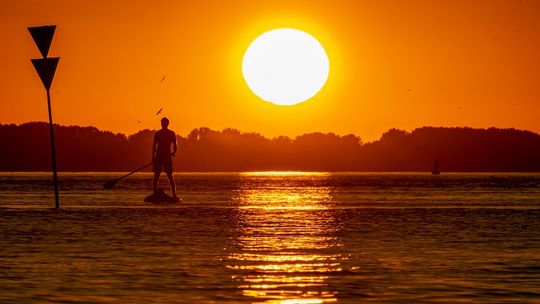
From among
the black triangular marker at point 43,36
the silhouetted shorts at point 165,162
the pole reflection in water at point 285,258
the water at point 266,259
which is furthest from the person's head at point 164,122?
the pole reflection in water at point 285,258

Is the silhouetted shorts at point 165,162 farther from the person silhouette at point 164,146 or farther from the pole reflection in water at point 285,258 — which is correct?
the pole reflection in water at point 285,258

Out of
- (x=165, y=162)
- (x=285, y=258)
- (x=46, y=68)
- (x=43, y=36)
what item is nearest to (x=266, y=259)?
(x=285, y=258)

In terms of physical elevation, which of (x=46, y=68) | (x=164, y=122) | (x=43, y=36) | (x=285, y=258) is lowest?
(x=285, y=258)

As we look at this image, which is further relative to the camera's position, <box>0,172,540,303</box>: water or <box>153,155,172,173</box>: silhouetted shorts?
<box>153,155,172,173</box>: silhouetted shorts

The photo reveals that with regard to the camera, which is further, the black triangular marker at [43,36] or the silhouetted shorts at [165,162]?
the silhouetted shorts at [165,162]

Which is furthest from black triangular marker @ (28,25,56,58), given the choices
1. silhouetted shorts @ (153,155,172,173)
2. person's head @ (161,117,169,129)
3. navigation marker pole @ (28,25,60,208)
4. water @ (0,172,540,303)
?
silhouetted shorts @ (153,155,172,173)

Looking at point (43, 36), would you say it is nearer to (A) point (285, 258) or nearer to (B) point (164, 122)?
(B) point (164, 122)

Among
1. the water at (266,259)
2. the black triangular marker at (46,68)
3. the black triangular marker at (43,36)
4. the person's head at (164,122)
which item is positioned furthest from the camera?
the person's head at (164,122)

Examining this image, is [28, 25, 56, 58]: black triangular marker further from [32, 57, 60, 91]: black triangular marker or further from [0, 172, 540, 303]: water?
[0, 172, 540, 303]: water

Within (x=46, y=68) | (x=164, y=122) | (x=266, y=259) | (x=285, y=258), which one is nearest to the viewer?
(x=266, y=259)

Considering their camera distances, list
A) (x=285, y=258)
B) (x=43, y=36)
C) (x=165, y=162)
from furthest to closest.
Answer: (x=165, y=162), (x=43, y=36), (x=285, y=258)

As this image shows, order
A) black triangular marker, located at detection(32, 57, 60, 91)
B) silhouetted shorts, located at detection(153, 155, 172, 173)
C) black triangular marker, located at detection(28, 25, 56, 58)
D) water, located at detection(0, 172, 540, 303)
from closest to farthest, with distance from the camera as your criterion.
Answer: water, located at detection(0, 172, 540, 303)
black triangular marker, located at detection(28, 25, 56, 58)
black triangular marker, located at detection(32, 57, 60, 91)
silhouetted shorts, located at detection(153, 155, 172, 173)

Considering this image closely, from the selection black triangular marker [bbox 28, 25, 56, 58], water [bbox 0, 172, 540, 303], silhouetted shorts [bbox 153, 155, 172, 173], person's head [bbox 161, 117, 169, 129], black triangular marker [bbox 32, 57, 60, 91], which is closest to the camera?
water [bbox 0, 172, 540, 303]

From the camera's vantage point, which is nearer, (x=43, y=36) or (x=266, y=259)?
(x=266, y=259)
